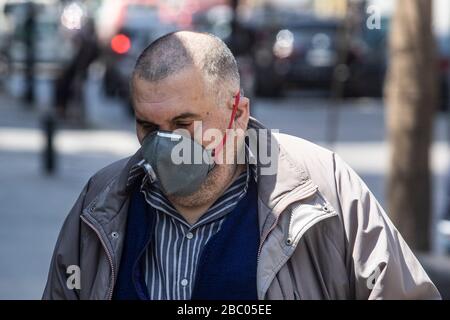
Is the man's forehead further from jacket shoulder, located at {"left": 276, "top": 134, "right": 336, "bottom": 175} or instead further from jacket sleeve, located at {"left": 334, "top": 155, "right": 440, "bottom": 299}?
jacket sleeve, located at {"left": 334, "top": 155, "right": 440, "bottom": 299}

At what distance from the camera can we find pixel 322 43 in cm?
2464

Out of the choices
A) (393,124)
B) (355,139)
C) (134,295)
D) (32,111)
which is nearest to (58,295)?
(134,295)

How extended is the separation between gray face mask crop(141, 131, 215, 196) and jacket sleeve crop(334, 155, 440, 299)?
37 centimetres

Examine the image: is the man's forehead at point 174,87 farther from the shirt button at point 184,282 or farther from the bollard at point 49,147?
the bollard at point 49,147

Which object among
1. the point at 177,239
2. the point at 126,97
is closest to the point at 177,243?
the point at 177,239

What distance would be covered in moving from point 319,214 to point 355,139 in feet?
49.7

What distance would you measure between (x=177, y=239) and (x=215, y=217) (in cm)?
11

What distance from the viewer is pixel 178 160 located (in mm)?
3312

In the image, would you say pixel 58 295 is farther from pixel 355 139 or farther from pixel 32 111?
pixel 32 111

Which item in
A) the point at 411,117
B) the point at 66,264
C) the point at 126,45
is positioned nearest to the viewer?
the point at 66,264

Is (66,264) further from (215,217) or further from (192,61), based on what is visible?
(192,61)

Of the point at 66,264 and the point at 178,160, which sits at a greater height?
the point at 178,160

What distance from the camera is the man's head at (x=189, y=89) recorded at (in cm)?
327

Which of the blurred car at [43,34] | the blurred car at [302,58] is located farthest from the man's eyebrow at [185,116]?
the blurred car at [302,58]
